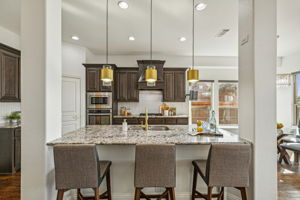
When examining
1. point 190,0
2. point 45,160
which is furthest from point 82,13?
point 45,160

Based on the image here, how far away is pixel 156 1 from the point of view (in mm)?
2492

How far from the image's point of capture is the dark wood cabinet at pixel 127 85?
484cm

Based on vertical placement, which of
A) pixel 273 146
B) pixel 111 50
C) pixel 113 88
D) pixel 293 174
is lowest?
pixel 293 174

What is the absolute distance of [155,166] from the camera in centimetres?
157

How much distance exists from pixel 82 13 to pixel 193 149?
298 centimetres

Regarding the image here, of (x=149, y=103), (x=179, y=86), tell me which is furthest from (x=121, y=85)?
(x=179, y=86)

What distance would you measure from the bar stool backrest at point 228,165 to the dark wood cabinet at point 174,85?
132 inches

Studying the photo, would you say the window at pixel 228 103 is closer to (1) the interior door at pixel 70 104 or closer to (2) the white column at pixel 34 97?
(1) the interior door at pixel 70 104

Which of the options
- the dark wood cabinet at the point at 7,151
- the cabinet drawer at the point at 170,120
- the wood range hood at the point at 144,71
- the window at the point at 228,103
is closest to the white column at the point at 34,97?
the dark wood cabinet at the point at 7,151

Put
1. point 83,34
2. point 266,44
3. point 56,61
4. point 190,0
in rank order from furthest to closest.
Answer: point 83,34 < point 190,0 < point 56,61 < point 266,44

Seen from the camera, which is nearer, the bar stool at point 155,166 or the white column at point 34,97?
the bar stool at point 155,166

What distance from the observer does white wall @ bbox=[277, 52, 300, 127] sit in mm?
4934

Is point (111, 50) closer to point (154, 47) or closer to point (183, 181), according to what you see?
point (154, 47)

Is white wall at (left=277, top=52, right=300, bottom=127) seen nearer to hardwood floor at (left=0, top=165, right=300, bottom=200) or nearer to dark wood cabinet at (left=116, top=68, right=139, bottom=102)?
hardwood floor at (left=0, top=165, right=300, bottom=200)
